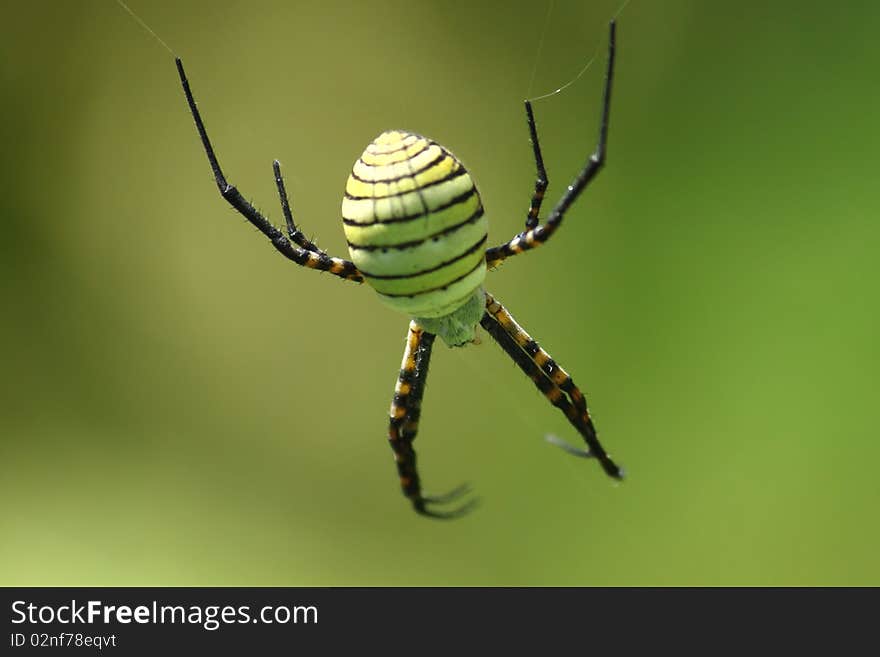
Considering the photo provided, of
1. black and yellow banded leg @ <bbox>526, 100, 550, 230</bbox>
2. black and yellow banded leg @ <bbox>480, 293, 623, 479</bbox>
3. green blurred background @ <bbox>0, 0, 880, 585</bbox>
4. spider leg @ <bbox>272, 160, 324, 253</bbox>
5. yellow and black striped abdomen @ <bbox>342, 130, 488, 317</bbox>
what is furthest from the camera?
green blurred background @ <bbox>0, 0, 880, 585</bbox>

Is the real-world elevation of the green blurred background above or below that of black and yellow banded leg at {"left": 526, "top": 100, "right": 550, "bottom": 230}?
above

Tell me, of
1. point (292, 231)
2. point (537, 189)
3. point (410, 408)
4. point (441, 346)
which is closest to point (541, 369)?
point (410, 408)

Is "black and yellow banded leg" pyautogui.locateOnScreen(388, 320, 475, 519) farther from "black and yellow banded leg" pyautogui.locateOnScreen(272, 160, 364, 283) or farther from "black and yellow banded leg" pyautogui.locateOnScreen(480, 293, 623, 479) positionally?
"black and yellow banded leg" pyautogui.locateOnScreen(272, 160, 364, 283)

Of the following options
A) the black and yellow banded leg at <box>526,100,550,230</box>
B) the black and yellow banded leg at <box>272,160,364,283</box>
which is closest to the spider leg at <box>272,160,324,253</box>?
the black and yellow banded leg at <box>272,160,364,283</box>

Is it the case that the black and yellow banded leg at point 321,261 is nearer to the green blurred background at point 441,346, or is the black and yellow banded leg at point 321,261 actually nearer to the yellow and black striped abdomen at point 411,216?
the yellow and black striped abdomen at point 411,216

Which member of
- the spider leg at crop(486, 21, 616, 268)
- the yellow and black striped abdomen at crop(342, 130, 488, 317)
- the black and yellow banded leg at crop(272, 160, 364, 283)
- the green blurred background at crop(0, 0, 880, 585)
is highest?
the green blurred background at crop(0, 0, 880, 585)

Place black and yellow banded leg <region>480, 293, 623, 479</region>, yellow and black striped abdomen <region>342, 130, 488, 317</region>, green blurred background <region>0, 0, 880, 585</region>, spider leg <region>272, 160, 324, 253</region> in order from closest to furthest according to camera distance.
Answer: yellow and black striped abdomen <region>342, 130, 488, 317</region>
spider leg <region>272, 160, 324, 253</region>
black and yellow banded leg <region>480, 293, 623, 479</region>
green blurred background <region>0, 0, 880, 585</region>
